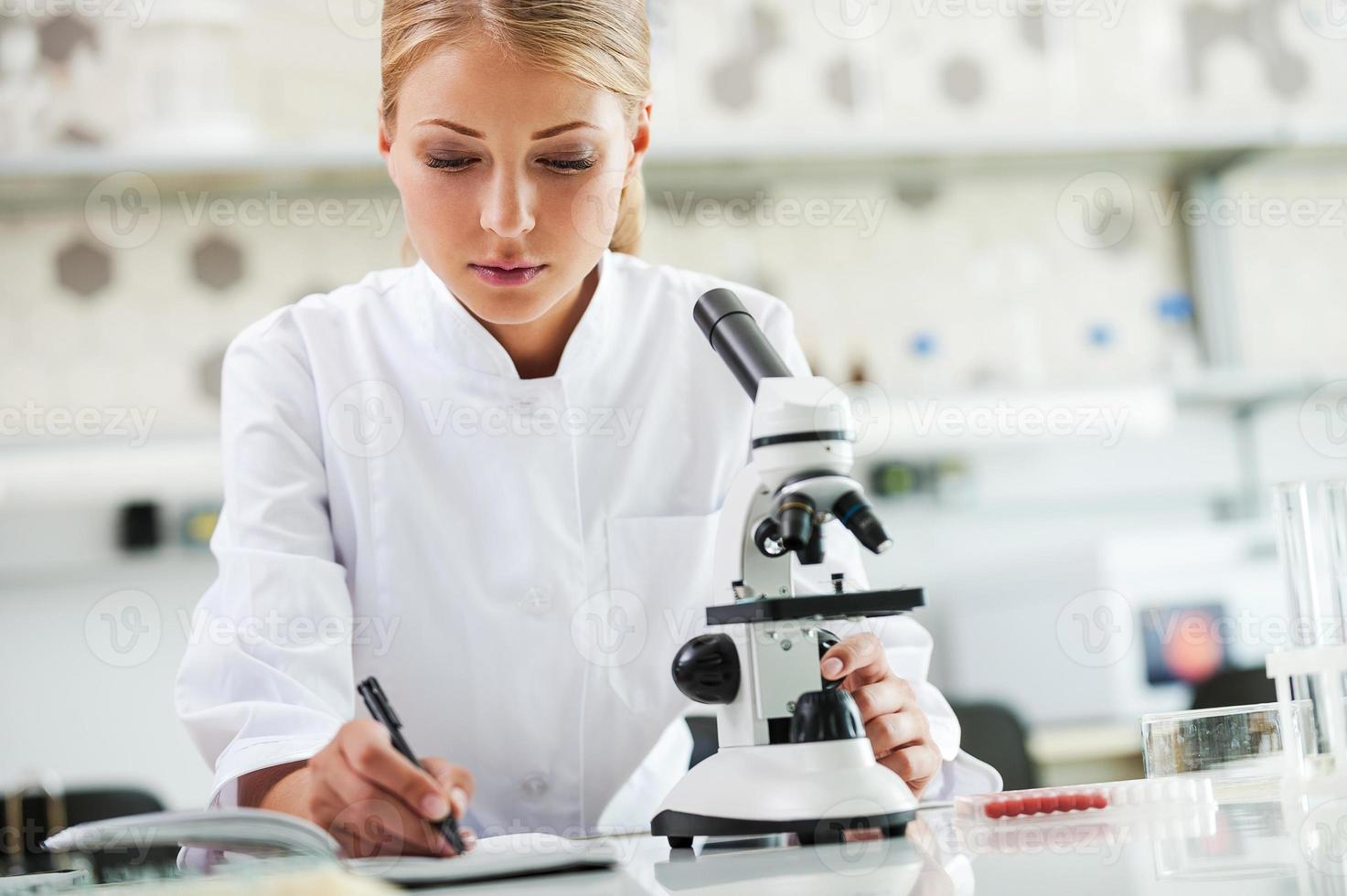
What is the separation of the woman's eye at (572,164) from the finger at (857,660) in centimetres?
46

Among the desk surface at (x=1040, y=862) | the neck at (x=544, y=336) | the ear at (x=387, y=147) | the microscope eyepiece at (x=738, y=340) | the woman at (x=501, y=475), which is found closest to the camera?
the desk surface at (x=1040, y=862)

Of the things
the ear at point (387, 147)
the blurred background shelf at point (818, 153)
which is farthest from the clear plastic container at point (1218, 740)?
the blurred background shelf at point (818, 153)

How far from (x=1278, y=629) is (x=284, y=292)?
92.3 inches

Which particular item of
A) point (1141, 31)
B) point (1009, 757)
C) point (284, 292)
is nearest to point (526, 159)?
point (1009, 757)

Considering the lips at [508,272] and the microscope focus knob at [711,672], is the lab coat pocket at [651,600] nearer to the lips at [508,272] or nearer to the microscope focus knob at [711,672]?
the lips at [508,272]

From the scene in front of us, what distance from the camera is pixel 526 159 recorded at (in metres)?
1.08

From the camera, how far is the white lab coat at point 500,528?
1206 mm

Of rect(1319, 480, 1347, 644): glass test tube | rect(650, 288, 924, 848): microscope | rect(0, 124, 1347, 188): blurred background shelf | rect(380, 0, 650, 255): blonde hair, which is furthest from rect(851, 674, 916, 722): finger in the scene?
rect(0, 124, 1347, 188): blurred background shelf

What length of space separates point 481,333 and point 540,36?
296 mm

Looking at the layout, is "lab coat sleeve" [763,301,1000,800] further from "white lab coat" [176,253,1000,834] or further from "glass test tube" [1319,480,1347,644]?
"glass test tube" [1319,480,1347,644]

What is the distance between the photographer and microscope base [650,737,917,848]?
0.80 m

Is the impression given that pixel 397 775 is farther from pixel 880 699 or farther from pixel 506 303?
pixel 506 303

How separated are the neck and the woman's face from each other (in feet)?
0.39

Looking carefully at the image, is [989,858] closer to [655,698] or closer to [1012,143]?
[655,698]
